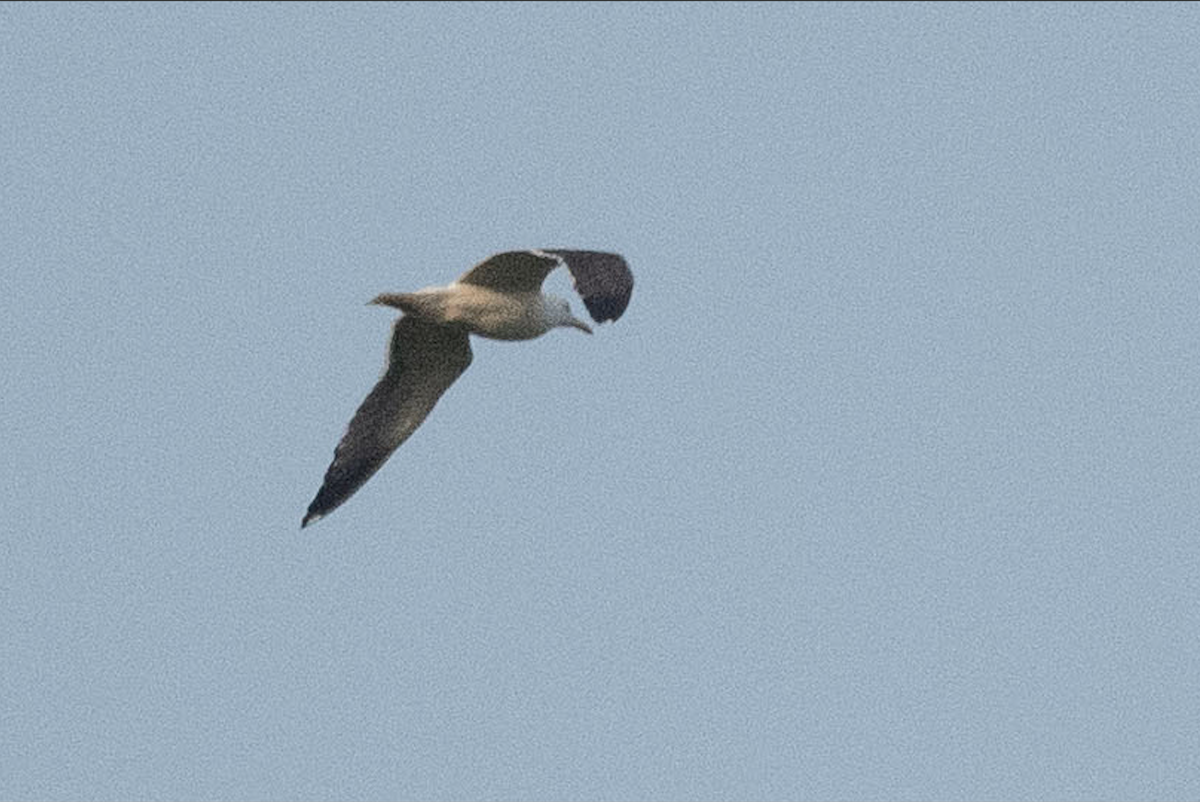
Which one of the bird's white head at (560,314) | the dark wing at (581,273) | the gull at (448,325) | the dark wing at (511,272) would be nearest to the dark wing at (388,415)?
the gull at (448,325)

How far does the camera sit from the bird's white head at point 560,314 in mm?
19078

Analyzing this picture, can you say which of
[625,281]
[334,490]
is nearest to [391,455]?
[334,490]

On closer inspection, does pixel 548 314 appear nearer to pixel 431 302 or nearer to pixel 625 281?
pixel 431 302

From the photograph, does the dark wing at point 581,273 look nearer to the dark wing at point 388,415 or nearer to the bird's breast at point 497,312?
the bird's breast at point 497,312

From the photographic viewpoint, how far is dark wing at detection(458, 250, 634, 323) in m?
16.1

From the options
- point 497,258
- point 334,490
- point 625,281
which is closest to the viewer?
point 625,281

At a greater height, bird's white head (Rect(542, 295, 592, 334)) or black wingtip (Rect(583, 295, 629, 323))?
bird's white head (Rect(542, 295, 592, 334))

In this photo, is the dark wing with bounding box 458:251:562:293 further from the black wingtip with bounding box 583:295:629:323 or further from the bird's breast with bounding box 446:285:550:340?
the black wingtip with bounding box 583:295:629:323

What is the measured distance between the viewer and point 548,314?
19062mm

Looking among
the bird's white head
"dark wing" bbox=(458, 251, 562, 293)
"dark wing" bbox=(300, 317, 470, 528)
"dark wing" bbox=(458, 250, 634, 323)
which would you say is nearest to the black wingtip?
"dark wing" bbox=(458, 250, 634, 323)

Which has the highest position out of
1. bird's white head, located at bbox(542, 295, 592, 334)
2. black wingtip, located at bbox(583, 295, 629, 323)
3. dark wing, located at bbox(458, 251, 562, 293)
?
dark wing, located at bbox(458, 251, 562, 293)

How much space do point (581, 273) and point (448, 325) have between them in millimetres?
2912

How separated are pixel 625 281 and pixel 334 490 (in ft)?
14.8

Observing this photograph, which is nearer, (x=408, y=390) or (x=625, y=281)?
(x=625, y=281)
